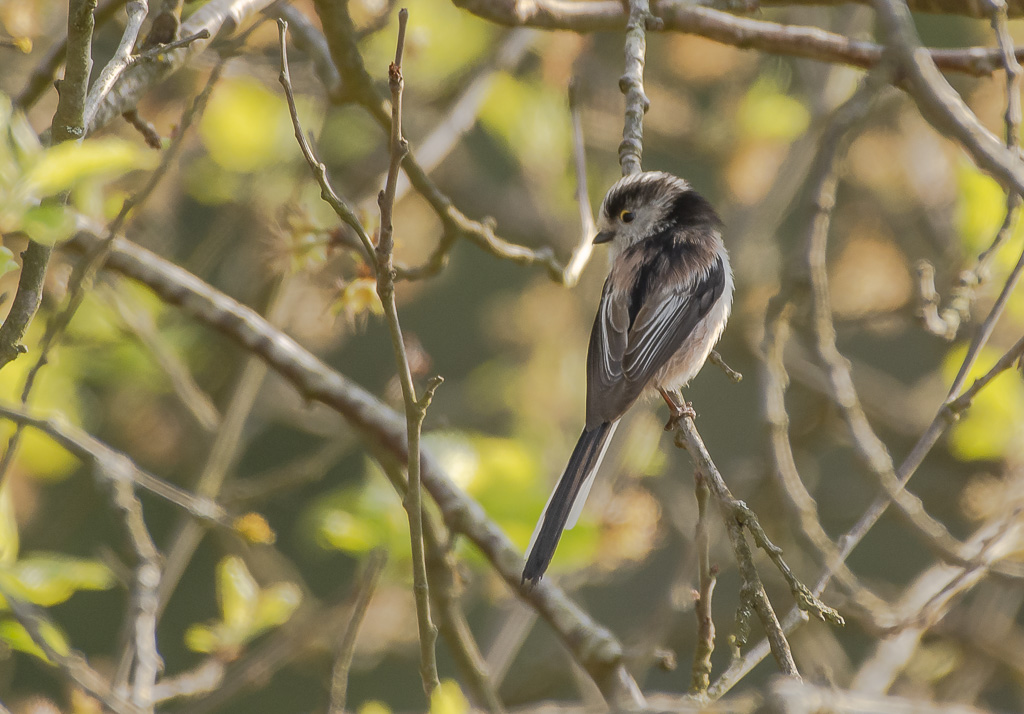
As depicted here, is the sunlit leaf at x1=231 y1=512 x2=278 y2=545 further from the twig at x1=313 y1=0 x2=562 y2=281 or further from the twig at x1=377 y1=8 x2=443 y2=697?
the twig at x1=313 y1=0 x2=562 y2=281

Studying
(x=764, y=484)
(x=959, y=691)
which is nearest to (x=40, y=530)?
(x=764, y=484)

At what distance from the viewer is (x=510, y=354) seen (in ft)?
18.6

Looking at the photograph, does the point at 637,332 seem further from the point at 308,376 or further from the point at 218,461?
the point at 218,461

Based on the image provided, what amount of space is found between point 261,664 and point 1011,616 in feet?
12.1

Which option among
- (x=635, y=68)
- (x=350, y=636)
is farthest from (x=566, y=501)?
(x=635, y=68)

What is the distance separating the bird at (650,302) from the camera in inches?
117

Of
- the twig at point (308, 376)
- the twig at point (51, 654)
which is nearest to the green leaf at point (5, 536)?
the twig at point (51, 654)

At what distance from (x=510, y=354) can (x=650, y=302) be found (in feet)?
8.24

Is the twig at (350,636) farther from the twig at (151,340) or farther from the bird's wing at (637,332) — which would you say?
the twig at (151,340)

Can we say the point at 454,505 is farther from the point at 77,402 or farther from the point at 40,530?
the point at 40,530

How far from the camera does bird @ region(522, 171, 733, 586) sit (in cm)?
298

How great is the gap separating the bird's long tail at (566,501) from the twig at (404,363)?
46 cm

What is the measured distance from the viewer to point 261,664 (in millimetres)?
2844

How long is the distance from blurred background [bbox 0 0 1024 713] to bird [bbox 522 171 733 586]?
28cm
